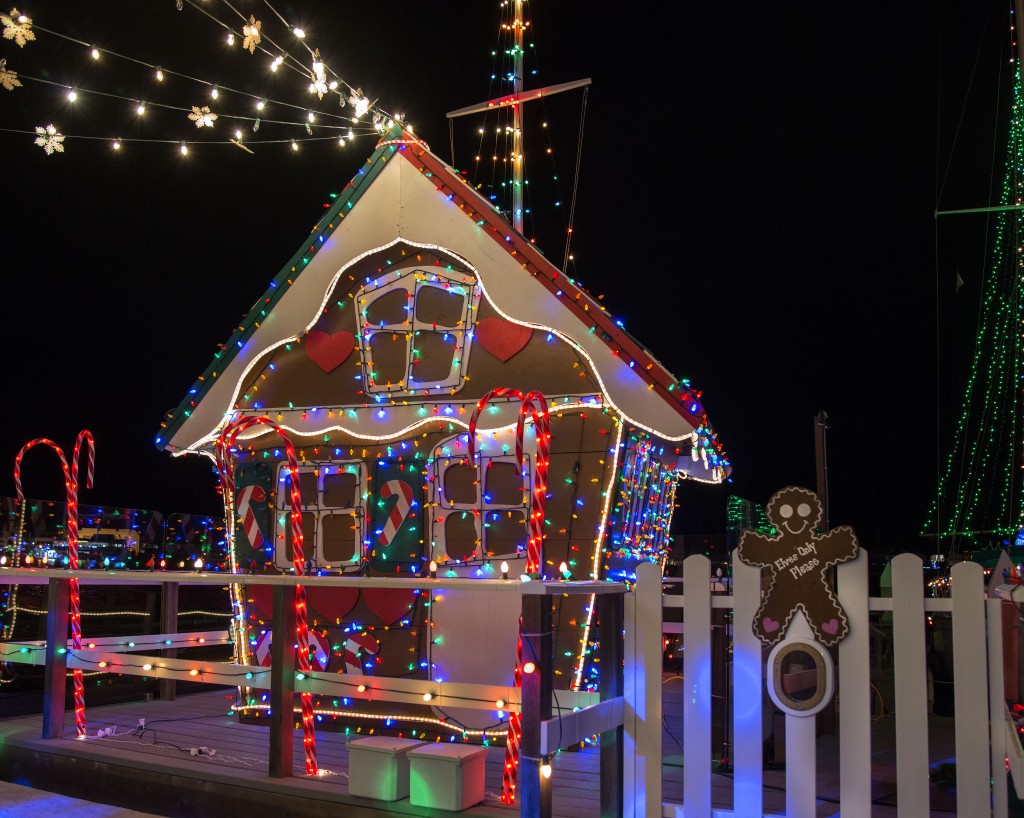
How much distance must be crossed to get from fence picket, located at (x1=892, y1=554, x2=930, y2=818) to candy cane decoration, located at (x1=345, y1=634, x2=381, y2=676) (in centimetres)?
476

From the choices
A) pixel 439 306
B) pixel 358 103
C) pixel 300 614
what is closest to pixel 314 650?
pixel 300 614

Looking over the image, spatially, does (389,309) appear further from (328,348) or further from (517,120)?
(517,120)

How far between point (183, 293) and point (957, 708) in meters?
22.3

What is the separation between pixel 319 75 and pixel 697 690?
18.1 ft

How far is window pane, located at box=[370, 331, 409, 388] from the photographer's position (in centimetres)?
830

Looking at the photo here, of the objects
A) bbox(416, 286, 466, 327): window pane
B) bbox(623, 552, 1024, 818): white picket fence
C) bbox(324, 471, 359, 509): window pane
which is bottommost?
bbox(623, 552, 1024, 818): white picket fence

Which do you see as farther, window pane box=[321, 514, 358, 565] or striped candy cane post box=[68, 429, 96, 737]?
window pane box=[321, 514, 358, 565]

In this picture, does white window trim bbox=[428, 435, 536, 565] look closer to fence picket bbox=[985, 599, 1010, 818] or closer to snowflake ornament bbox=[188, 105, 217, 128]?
snowflake ornament bbox=[188, 105, 217, 128]

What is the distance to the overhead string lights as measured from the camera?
7.04m

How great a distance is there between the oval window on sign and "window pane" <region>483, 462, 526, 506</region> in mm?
3406

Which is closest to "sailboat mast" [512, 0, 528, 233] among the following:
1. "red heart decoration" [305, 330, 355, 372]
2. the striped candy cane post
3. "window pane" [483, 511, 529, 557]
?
"red heart decoration" [305, 330, 355, 372]

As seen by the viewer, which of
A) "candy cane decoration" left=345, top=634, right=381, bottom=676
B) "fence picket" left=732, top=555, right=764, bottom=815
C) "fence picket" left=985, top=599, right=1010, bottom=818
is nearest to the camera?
"fence picket" left=985, top=599, right=1010, bottom=818

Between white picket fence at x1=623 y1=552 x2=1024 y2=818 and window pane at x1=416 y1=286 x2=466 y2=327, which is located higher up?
window pane at x1=416 y1=286 x2=466 y2=327

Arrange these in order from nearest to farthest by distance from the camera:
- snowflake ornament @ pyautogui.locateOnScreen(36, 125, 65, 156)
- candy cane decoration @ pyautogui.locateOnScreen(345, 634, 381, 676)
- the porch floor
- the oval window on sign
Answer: the oval window on sign, the porch floor, snowflake ornament @ pyautogui.locateOnScreen(36, 125, 65, 156), candy cane decoration @ pyautogui.locateOnScreen(345, 634, 381, 676)
